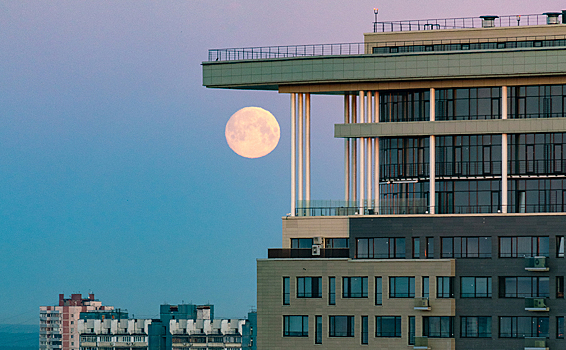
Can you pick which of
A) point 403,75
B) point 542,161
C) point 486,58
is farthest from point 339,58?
point 542,161

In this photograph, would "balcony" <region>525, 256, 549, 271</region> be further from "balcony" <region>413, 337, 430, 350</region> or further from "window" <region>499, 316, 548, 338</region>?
"balcony" <region>413, 337, 430, 350</region>

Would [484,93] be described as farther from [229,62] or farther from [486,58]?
[229,62]

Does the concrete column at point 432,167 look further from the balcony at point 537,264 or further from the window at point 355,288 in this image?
the balcony at point 537,264

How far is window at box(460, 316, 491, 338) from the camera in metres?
82.1

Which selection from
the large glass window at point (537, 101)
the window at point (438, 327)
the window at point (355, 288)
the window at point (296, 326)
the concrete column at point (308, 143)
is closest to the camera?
the window at point (438, 327)

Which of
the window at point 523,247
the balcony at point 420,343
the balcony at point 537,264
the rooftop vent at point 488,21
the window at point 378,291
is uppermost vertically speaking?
the rooftop vent at point 488,21

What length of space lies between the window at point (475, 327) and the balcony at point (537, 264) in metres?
A: 5.58

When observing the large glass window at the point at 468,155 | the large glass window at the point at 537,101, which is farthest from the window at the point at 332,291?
the large glass window at the point at 537,101

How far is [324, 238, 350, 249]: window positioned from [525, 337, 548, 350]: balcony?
17.5 metres

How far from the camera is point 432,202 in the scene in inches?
3381

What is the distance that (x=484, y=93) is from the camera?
3418 inches

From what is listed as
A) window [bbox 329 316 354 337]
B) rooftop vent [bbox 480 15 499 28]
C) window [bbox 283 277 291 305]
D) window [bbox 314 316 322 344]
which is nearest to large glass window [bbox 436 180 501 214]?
window [bbox 329 316 354 337]

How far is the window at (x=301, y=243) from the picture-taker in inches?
3438

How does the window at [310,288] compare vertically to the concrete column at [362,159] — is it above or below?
below
